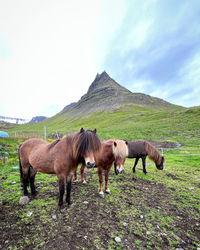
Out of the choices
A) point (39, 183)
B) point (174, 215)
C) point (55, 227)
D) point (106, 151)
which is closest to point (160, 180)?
point (174, 215)

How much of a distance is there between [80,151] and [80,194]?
2.13 meters

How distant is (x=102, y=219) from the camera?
299 cm

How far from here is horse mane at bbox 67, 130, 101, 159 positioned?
3.01 m

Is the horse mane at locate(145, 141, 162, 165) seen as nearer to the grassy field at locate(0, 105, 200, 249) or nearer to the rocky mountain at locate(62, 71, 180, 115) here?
the grassy field at locate(0, 105, 200, 249)

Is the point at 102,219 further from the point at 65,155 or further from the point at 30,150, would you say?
the point at 30,150

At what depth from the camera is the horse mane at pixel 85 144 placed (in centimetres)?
301

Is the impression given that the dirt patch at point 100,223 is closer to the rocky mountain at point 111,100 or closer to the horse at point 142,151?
the horse at point 142,151

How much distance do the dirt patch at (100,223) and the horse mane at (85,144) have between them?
5.18ft

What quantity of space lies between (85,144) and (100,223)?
1.92 m

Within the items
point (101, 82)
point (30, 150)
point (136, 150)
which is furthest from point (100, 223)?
point (101, 82)

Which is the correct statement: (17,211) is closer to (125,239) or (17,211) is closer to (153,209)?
(125,239)

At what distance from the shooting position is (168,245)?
2.44m

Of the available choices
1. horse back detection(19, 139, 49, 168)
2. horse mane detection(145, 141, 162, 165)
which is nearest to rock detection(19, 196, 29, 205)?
horse back detection(19, 139, 49, 168)

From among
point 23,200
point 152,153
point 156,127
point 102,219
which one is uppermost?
point 156,127
